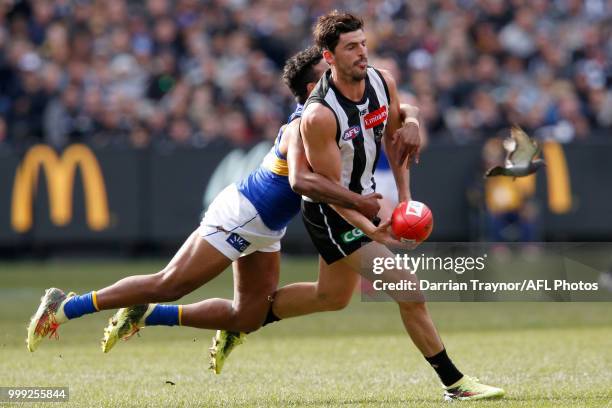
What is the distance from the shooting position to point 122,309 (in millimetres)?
8695

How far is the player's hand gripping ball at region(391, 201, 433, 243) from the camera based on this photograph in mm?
7371

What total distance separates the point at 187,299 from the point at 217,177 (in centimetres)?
502

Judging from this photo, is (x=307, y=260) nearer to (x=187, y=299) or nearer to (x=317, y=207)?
(x=187, y=299)

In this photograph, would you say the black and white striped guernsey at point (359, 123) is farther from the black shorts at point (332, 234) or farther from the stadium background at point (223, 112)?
the stadium background at point (223, 112)

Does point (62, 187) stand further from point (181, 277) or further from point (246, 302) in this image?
point (181, 277)

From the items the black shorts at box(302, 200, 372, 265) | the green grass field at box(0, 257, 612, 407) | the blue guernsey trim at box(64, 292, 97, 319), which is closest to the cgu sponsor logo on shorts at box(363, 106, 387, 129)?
the black shorts at box(302, 200, 372, 265)

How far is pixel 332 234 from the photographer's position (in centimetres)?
791

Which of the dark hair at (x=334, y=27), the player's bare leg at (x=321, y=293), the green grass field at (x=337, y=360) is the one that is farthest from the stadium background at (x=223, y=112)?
the dark hair at (x=334, y=27)

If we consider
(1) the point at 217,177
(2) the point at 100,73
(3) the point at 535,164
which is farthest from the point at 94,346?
(2) the point at 100,73

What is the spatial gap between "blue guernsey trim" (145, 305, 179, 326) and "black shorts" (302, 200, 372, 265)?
1285mm

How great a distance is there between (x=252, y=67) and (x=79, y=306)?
12.0 m

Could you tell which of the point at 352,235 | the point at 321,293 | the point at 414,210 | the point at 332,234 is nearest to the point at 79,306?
the point at 321,293

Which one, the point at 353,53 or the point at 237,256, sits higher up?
the point at 353,53

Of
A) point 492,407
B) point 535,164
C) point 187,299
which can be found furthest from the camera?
point 187,299
